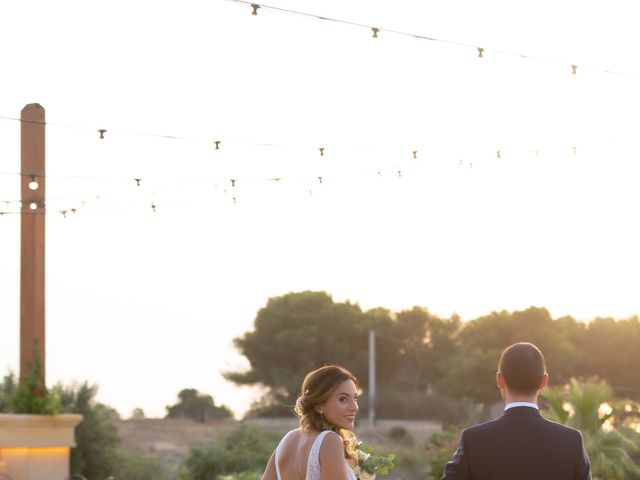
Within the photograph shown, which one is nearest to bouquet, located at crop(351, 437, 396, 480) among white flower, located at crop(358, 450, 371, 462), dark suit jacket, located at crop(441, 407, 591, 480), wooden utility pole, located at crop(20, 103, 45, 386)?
white flower, located at crop(358, 450, 371, 462)

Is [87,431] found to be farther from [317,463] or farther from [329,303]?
[329,303]

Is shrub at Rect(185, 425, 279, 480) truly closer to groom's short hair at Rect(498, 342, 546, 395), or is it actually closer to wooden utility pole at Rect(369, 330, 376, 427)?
wooden utility pole at Rect(369, 330, 376, 427)

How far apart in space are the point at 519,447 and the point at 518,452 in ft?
0.05

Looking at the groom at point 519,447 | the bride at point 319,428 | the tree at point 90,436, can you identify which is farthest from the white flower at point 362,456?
the tree at point 90,436

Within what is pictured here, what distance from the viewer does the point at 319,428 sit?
4531 millimetres

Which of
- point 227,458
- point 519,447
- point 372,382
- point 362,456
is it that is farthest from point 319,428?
point 372,382

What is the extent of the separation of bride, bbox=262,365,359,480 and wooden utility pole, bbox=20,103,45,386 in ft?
32.1

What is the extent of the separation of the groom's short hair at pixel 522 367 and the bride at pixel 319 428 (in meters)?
0.85

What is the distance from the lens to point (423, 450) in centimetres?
3872

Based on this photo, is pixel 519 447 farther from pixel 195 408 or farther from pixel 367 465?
pixel 195 408

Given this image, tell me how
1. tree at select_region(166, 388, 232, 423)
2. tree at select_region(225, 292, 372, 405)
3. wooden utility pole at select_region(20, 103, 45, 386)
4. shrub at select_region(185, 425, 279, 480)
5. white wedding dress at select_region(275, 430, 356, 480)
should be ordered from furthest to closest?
tree at select_region(225, 292, 372, 405) < tree at select_region(166, 388, 232, 423) < shrub at select_region(185, 425, 279, 480) < wooden utility pole at select_region(20, 103, 45, 386) < white wedding dress at select_region(275, 430, 356, 480)

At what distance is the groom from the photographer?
12.5 ft

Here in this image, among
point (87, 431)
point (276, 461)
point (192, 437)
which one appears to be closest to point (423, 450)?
point (192, 437)

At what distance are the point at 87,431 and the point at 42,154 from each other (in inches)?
532
